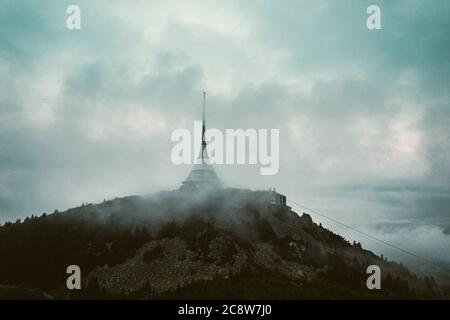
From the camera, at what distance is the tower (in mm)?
169500

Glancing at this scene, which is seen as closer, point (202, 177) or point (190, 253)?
point (190, 253)

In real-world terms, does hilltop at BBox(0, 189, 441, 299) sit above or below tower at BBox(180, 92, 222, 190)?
below

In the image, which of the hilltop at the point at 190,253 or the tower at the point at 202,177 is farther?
the tower at the point at 202,177

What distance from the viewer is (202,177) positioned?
172m

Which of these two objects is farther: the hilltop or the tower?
the tower

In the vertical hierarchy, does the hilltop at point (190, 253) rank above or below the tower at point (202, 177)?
below

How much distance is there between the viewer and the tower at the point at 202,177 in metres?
170

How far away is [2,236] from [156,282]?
6076cm

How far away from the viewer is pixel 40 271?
399 feet

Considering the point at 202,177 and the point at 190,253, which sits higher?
the point at 202,177
